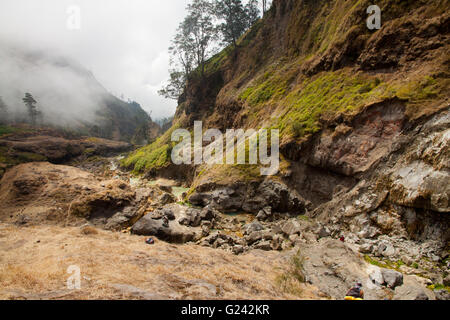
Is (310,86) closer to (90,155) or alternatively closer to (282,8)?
(282,8)

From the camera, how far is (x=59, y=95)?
150625 mm

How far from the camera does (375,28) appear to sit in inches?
759

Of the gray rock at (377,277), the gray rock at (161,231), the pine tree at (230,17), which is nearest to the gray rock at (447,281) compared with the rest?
the gray rock at (377,277)

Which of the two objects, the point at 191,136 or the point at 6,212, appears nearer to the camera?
the point at 6,212

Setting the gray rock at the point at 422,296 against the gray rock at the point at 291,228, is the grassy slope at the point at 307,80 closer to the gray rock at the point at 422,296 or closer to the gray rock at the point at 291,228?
the gray rock at the point at 291,228

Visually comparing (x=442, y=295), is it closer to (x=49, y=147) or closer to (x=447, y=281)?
(x=447, y=281)

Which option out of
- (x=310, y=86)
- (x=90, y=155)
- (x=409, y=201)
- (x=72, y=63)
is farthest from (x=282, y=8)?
(x=72, y=63)

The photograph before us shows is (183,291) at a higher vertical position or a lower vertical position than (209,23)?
lower

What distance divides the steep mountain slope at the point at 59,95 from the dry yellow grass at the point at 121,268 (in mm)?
99604

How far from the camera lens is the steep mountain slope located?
121 metres

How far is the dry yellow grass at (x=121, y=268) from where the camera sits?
673 cm

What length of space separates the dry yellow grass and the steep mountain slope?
99.6 metres
